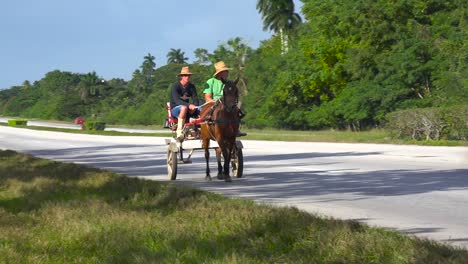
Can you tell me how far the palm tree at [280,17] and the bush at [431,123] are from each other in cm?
5669

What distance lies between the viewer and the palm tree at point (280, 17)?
301 ft

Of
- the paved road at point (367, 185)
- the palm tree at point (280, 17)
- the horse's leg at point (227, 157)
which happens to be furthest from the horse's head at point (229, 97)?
the palm tree at point (280, 17)

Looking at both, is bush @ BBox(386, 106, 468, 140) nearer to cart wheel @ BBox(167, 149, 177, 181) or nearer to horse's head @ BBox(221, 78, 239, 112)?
cart wheel @ BBox(167, 149, 177, 181)

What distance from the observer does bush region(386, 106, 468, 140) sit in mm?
32000

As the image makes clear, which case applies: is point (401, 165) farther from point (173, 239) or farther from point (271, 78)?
point (271, 78)

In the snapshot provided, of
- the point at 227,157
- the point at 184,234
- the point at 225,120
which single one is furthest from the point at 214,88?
the point at 184,234

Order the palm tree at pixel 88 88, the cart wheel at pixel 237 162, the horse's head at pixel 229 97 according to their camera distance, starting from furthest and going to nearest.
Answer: the palm tree at pixel 88 88
the cart wheel at pixel 237 162
the horse's head at pixel 229 97

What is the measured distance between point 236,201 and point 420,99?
41679 millimetres

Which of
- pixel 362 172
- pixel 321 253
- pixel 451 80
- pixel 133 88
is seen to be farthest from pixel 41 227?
pixel 133 88

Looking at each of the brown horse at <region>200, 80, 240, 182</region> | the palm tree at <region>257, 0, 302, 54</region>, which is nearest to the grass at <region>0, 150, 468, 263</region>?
the brown horse at <region>200, 80, 240, 182</region>

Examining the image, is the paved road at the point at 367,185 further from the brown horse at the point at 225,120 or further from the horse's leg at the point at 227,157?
the brown horse at the point at 225,120

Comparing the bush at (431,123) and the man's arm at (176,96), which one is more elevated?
the man's arm at (176,96)

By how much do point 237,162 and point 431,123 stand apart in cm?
1811

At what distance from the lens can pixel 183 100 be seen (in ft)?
54.9
